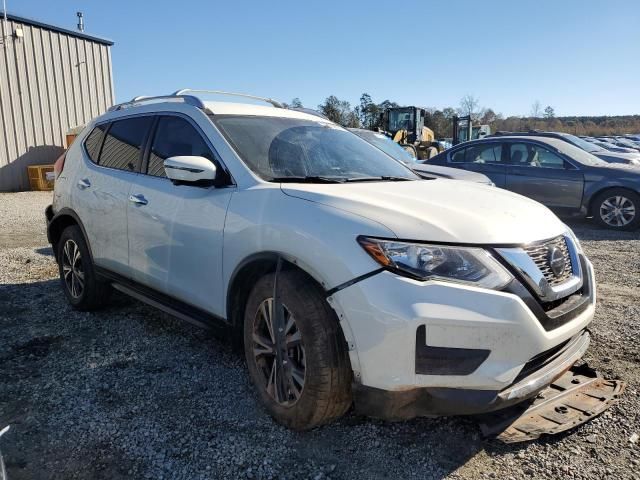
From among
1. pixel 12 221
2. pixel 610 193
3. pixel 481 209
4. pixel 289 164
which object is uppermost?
pixel 289 164

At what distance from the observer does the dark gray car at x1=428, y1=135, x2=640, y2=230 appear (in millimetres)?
8742

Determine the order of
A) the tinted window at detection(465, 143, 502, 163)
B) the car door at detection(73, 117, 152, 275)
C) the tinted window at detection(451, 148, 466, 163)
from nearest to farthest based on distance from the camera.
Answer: the car door at detection(73, 117, 152, 275), the tinted window at detection(465, 143, 502, 163), the tinted window at detection(451, 148, 466, 163)

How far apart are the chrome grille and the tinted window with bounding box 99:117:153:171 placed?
2.91 m

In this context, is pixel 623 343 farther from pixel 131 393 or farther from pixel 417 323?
pixel 131 393

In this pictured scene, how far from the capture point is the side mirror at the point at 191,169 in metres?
2.95

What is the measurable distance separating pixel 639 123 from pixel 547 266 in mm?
89200

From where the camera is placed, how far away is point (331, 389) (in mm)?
2418

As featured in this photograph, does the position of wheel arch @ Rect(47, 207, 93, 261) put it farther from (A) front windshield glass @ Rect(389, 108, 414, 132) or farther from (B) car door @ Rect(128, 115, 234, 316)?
(A) front windshield glass @ Rect(389, 108, 414, 132)

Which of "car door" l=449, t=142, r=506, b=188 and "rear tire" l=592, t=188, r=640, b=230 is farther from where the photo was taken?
"car door" l=449, t=142, r=506, b=188

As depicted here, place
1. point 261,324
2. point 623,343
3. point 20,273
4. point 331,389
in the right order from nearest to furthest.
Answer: point 331,389
point 261,324
point 623,343
point 20,273

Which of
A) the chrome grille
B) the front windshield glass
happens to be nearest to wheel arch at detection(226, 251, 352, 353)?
the chrome grille

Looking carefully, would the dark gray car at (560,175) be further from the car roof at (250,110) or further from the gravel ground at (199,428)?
the car roof at (250,110)

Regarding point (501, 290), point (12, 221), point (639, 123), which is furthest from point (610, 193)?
point (639, 123)

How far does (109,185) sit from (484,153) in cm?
773
